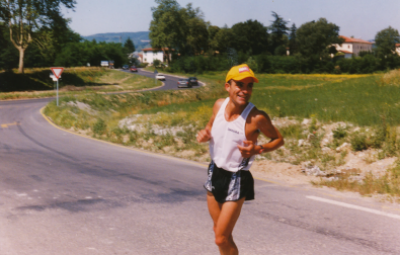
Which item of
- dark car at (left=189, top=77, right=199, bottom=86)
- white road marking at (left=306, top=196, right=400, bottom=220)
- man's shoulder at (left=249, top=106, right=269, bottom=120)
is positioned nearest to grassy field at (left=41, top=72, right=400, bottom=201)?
white road marking at (left=306, top=196, right=400, bottom=220)

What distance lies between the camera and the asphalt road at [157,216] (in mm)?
5098

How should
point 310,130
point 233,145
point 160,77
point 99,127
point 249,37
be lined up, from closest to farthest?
point 233,145 < point 310,130 < point 99,127 < point 160,77 < point 249,37

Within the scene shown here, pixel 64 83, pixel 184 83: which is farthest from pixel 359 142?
pixel 64 83

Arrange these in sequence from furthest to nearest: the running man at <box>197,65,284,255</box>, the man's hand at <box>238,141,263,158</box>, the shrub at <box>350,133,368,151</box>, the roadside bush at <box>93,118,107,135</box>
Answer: the roadside bush at <box>93,118,107,135</box>
the shrub at <box>350,133,368,151</box>
the running man at <box>197,65,284,255</box>
the man's hand at <box>238,141,263,158</box>

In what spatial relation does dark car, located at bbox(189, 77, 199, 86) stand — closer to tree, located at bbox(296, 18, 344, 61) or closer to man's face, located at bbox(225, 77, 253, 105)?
tree, located at bbox(296, 18, 344, 61)

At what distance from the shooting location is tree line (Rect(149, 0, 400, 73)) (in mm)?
64562

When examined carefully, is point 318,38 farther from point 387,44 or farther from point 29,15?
point 29,15

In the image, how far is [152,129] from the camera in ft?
53.9

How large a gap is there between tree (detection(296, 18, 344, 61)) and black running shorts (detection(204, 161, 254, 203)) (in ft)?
281

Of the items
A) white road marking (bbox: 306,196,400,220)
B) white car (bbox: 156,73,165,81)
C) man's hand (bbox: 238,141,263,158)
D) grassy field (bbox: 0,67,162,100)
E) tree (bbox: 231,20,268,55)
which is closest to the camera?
man's hand (bbox: 238,141,263,158)

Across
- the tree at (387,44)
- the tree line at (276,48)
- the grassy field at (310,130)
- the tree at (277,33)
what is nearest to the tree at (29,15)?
the tree line at (276,48)

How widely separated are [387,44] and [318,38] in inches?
601

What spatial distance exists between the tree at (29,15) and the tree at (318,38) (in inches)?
2089

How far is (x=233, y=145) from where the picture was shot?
11.1ft
